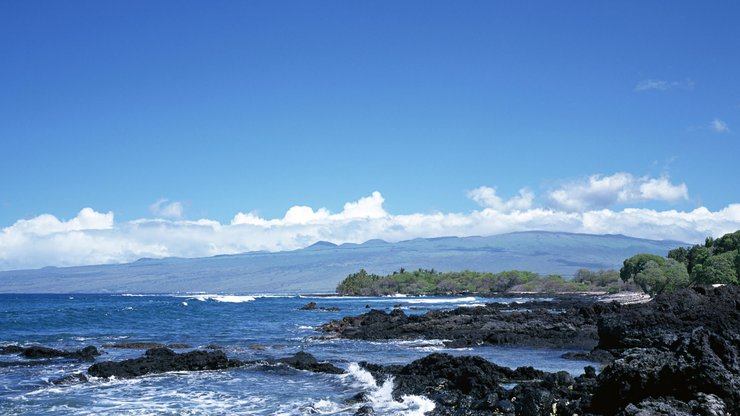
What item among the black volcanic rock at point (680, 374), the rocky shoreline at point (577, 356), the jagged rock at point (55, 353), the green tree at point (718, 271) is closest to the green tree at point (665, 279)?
the green tree at point (718, 271)

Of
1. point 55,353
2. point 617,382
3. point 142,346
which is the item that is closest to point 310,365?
point 55,353

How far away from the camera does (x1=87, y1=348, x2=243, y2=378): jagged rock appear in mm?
26172

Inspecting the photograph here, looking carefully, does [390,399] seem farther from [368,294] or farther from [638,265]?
[368,294]

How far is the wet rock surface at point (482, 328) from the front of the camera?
4141 cm

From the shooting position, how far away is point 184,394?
22.5 meters

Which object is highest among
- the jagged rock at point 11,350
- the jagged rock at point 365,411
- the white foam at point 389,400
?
the jagged rock at point 11,350

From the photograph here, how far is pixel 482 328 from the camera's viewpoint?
48.5m

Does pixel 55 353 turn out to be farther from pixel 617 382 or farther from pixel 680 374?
pixel 680 374

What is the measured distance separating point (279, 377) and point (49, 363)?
1180 cm

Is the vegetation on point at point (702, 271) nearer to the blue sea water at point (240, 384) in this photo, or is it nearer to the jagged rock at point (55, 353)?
the blue sea water at point (240, 384)

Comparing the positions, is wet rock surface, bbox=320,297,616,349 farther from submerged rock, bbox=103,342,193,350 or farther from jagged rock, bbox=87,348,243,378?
jagged rock, bbox=87,348,243,378

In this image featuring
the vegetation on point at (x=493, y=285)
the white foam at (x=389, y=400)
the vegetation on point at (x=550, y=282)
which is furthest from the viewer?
the vegetation on point at (x=493, y=285)

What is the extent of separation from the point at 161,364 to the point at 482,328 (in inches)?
1048

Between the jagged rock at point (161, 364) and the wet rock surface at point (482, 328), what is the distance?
1549cm
